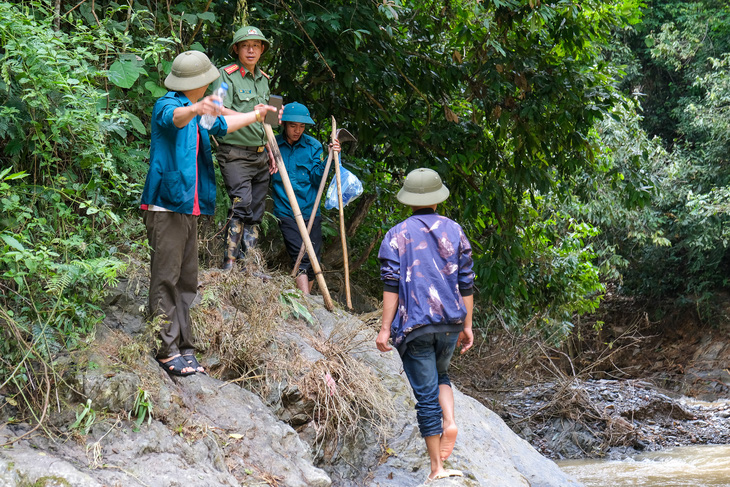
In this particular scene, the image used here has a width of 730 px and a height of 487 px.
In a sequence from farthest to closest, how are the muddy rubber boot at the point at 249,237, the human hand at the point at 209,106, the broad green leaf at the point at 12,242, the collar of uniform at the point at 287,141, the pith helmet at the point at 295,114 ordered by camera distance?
1. the collar of uniform at the point at 287,141
2. the pith helmet at the point at 295,114
3. the muddy rubber boot at the point at 249,237
4. the human hand at the point at 209,106
5. the broad green leaf at the point at 12,242

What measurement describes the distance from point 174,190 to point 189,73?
2.05 feet

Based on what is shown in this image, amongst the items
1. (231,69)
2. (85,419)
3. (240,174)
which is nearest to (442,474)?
(85,419)

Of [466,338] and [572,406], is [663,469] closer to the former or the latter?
[572,406]

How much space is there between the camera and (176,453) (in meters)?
3.21

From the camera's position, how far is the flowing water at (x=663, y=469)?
6.93 m

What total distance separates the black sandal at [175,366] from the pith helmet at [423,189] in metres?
1.50

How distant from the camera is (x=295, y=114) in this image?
19.2 ft

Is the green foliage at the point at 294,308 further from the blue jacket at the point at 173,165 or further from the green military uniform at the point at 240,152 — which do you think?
the blue jacket at the point at 173,165

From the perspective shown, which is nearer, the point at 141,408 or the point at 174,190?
the point at 141,408

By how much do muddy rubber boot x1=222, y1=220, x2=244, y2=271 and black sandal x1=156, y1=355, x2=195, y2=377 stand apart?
1455 millimetres

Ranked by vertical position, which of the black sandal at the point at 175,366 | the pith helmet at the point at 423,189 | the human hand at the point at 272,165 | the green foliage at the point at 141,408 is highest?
the pith helmet at the point at 423,189

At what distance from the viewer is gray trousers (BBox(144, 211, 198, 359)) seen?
3740mm

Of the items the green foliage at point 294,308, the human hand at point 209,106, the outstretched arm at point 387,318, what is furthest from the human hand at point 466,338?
the human hand at point 209,106

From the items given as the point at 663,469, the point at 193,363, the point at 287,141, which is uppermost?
the point at 287,141
